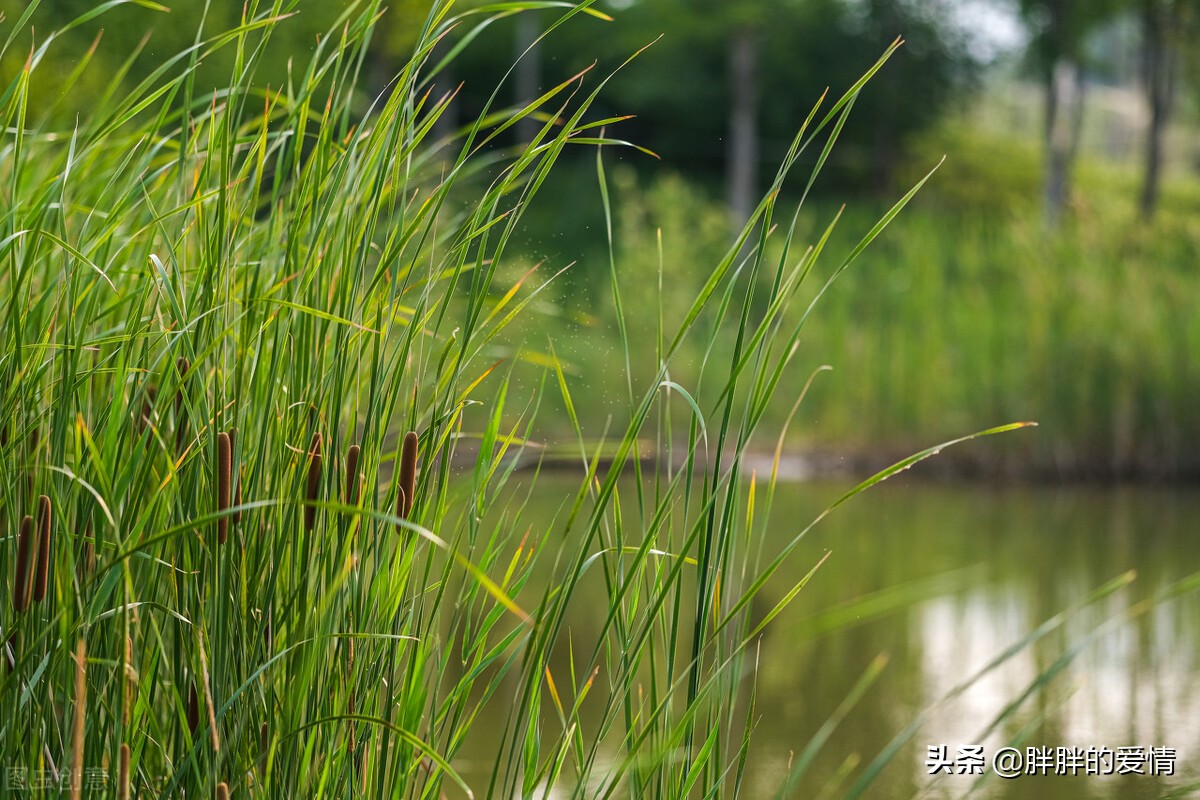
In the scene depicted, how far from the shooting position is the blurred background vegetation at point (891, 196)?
4.10 metres

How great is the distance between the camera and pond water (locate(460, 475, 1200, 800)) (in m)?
1.85

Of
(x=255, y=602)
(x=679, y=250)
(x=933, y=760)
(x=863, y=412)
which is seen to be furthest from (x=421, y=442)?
(x=679, y=250)

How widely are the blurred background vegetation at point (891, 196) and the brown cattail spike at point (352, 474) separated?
0.18 metres

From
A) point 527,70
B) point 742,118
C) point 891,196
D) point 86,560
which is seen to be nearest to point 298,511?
point 86,560

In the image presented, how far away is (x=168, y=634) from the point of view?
746mm

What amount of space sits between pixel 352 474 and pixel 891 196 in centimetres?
1023

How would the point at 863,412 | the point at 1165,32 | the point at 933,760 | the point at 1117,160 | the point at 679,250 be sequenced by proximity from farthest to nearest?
the point at 1117,160 < the point at 1165,32 < the point at 679,250 < the point at 863,412 < the point at 933,760

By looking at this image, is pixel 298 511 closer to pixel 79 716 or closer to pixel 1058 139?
pixel 79 716

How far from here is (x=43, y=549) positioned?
1.99ft

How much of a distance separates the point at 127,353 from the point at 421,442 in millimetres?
168

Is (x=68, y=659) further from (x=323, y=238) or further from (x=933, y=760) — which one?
(x=933, y=760)

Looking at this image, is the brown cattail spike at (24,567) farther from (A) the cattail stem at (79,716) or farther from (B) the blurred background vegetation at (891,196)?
(B) the blurred background vegetation at (891,196)

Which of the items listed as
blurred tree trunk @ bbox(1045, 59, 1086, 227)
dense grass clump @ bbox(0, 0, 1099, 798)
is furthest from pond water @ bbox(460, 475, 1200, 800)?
blurred tree trunk @ bbox(1045, 59, 1086, 227)

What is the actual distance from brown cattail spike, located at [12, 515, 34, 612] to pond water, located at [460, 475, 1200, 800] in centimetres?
44
